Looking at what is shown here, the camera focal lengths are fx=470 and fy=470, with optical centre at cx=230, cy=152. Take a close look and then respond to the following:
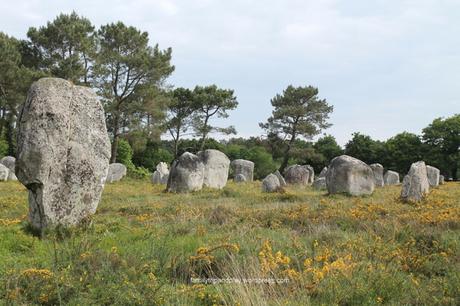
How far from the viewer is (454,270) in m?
6.38

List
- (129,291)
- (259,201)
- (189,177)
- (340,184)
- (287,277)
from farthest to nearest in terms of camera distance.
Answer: (189,177) → (340,184) → (259,201) → (287,277) → (129,291)

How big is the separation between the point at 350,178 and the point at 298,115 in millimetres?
35790

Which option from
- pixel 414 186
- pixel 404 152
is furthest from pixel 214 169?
pixel 404 152

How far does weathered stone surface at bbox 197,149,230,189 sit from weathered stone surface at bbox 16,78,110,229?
17099 mm

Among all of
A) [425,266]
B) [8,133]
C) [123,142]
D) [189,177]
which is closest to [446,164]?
[123,142]

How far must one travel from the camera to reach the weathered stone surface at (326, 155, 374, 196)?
20734 mm

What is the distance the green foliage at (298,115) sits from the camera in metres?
55.7

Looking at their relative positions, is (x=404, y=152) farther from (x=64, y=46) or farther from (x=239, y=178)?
(x=64, y=46)

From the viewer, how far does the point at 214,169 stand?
2712 cm

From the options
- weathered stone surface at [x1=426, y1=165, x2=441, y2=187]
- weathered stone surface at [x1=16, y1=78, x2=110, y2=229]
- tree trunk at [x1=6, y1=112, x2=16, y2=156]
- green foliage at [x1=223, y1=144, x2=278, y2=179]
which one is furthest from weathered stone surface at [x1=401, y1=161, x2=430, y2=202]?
tree trunk at [x1=6, y1=112, x2=16, y2=156]

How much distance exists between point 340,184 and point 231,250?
15151 mm

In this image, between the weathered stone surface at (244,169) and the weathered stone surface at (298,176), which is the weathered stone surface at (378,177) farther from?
the weathered stone surface at (244,169)

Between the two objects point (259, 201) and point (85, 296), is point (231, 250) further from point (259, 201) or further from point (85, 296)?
point (259, 201)

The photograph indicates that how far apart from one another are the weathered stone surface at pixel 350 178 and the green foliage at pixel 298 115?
112 ft
